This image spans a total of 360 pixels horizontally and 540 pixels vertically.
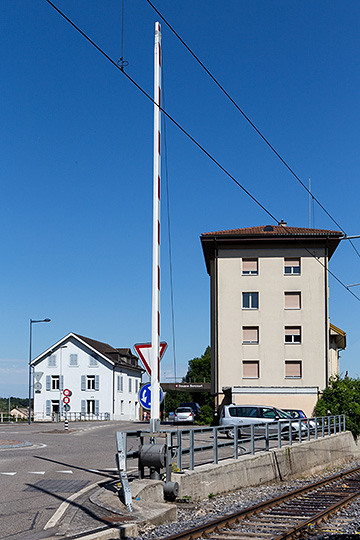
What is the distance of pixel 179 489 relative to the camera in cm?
1191

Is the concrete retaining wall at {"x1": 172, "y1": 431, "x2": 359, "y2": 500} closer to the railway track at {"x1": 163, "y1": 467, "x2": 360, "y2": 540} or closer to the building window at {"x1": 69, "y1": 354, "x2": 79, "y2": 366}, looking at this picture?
the railway track at {"x1": 163, "y1": 467, "x2": 360, "y2": 540}

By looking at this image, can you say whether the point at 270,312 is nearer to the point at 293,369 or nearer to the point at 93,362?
the point at 293,369

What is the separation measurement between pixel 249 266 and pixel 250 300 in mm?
2433

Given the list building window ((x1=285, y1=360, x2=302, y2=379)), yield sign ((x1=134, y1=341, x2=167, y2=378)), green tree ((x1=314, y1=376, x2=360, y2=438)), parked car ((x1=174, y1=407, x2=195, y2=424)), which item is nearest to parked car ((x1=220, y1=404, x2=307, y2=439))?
green tree ((x1=314, y1=376, x2=360, y2=438))

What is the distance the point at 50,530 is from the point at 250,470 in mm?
7828

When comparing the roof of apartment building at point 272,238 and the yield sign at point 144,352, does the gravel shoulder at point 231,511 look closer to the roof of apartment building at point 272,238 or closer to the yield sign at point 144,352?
the yield sign at point 144,352

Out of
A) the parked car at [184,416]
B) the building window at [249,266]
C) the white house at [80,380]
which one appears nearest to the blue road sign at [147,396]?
the building window at [249,266]

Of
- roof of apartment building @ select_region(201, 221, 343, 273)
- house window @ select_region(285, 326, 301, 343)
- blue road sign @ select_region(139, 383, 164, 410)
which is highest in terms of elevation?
roof of apartment building @ select_region(201, 221, 343, 273)

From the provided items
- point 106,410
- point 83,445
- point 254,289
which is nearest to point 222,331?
point 254,289

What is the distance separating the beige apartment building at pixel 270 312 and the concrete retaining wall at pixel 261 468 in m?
18.5

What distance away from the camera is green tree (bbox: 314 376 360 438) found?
38375mm

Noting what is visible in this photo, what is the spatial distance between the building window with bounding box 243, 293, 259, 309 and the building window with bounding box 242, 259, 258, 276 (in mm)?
1570

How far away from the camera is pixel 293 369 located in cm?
4688

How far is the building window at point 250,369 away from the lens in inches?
1843
